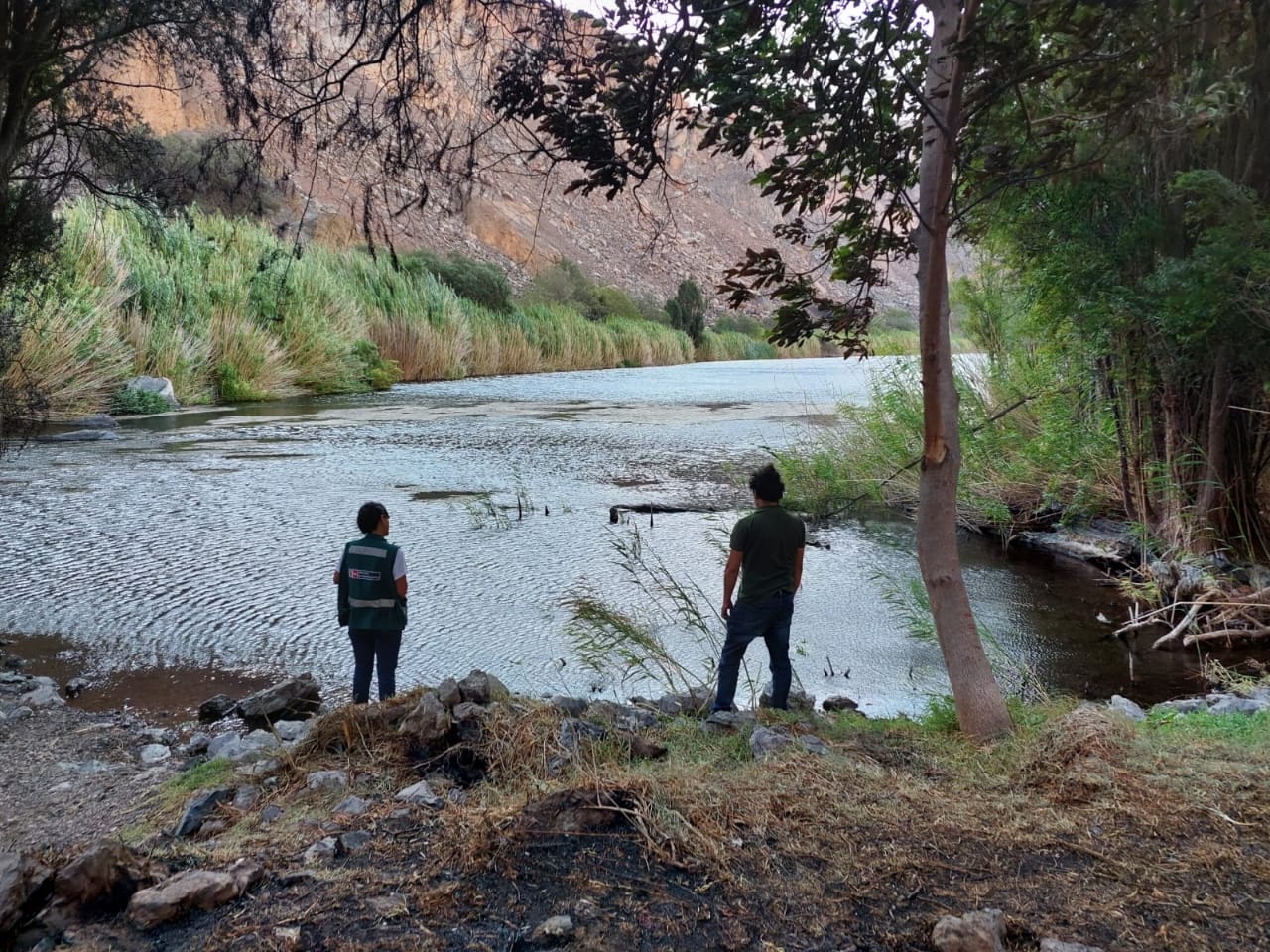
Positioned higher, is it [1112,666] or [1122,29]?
[1122,29]

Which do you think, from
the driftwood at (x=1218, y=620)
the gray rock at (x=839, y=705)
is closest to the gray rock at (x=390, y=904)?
the gray rock at (x=839, y=705)

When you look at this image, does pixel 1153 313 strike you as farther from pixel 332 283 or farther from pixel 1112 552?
pixel 332 283

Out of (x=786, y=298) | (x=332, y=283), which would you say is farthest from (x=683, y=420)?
(x=786, y=298)

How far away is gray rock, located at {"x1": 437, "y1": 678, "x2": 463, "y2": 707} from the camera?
416 centimetres

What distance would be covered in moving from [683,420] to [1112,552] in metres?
12.3

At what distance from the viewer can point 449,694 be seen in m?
4.18

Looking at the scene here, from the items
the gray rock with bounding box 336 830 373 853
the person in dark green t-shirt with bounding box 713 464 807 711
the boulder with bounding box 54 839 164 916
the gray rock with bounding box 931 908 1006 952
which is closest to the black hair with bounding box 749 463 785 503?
the person in dark green t-shirt with bounding box 713 464 807 711

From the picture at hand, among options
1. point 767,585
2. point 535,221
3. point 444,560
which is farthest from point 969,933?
point 535,221

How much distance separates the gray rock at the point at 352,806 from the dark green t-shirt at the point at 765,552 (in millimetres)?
2554

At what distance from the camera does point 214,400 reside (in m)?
23.4

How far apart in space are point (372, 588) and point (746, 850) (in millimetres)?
2949

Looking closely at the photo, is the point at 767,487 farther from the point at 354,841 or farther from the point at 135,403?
the point at 135,403

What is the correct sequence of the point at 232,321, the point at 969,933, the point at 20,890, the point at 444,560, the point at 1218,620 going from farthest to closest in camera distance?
1. the point at 232,321
2. the point at 444,560
3. the point at 1218,620
4. the point at 20,890
5. the point at 969,933

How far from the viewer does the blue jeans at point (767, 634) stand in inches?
210
